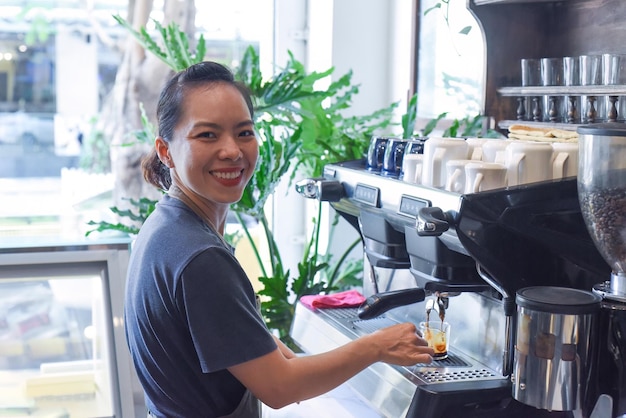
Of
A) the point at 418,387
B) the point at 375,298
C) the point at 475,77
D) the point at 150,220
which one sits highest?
the point at 475,77

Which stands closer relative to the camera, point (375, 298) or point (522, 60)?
point (375, 298)

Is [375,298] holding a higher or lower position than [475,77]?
lower

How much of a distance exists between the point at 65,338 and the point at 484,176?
1224mm

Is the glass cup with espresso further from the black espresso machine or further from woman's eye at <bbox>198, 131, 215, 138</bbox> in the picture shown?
woman's eye at <bbox>198, 131, 215, 138</bbox>

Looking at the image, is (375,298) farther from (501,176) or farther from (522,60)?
(522,60)

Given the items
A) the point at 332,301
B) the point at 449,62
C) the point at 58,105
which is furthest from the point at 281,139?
the point at 58,105

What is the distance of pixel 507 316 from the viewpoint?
1.53 m

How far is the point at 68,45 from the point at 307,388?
2.45 metres

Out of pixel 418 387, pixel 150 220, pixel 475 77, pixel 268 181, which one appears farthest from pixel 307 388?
pixel 475 77

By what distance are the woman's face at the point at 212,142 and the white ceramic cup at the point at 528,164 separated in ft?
1.55

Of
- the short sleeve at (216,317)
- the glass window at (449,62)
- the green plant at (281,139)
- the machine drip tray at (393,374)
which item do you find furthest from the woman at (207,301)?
the glass window at (449,62)

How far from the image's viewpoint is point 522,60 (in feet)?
6.51

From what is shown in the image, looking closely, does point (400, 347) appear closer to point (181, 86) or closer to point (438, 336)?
point (438, 336)

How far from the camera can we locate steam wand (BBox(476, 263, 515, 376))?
1523 mm
